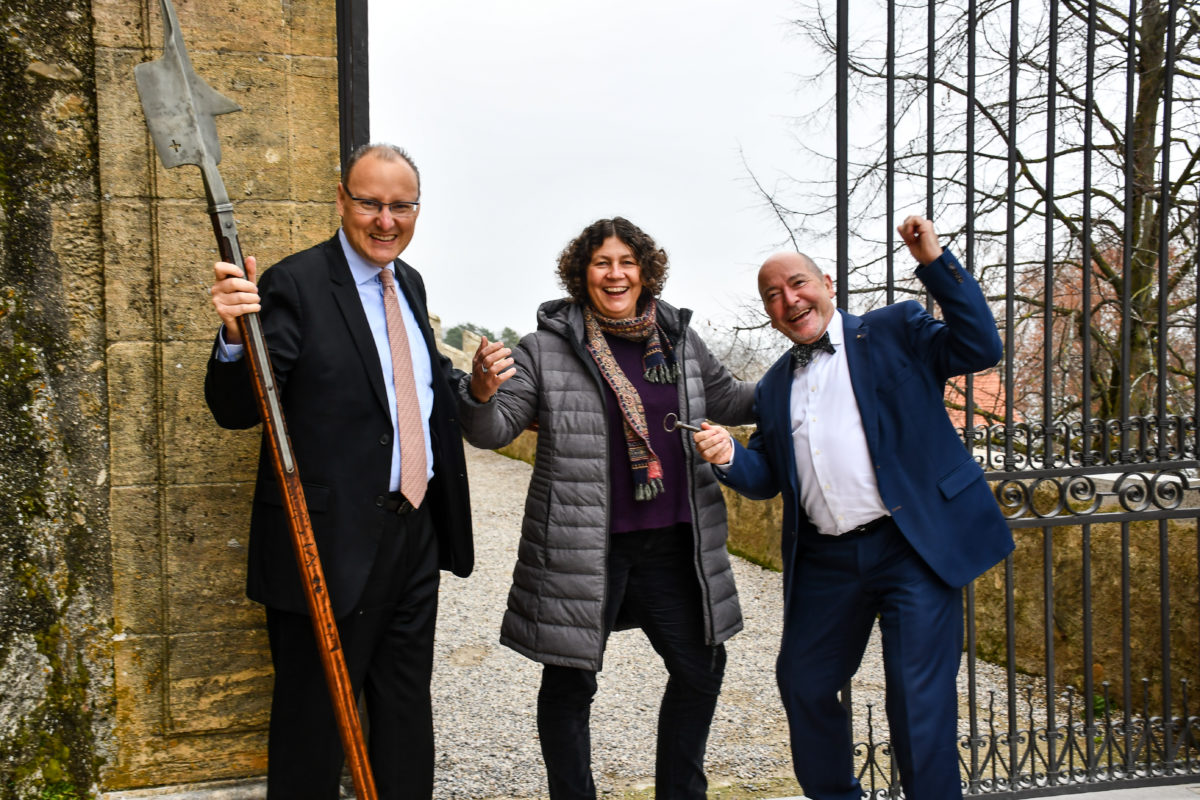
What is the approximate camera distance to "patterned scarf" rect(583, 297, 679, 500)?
2.47m

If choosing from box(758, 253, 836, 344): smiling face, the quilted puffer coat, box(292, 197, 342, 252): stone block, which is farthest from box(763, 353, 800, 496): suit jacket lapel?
box(292, 197, 342, 252): stone block

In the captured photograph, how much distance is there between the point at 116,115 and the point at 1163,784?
418 cm

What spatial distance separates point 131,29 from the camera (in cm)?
238

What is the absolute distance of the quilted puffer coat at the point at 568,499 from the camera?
2.41 meters

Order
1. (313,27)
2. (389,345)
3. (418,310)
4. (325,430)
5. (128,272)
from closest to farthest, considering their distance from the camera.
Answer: (325,430) < (389,345) < (418,310) < (128,272) < (313,27)

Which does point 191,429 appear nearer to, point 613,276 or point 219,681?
point 219,681

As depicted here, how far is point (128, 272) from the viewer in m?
2.42

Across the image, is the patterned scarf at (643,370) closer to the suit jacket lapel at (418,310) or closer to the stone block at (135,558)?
the suit jacket lapel at (418,310)

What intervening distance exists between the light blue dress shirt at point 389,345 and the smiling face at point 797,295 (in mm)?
974

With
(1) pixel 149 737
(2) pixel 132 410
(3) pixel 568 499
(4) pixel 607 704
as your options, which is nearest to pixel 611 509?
(3) pixel 568 499

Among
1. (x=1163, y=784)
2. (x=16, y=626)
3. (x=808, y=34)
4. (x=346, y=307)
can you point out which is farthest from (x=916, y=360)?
(x=808, y=34)

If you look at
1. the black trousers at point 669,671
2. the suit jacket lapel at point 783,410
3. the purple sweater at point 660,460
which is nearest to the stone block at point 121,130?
the purple sweater at point 660,460

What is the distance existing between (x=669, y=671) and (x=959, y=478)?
39.0 inches

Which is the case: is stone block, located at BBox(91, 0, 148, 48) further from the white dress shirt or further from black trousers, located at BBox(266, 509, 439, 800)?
the white dress shirt
